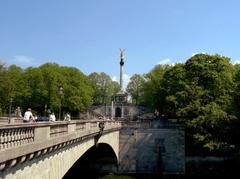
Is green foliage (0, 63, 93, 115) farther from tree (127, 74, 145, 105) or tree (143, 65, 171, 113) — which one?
tree (127, 74, 145, 105)

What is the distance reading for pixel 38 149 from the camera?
1230cm

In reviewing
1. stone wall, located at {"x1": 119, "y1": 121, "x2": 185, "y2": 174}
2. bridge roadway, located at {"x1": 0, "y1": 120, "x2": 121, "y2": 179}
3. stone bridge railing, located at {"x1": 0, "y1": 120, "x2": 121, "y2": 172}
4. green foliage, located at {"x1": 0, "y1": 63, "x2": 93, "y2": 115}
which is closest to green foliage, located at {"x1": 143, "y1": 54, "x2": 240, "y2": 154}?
stone wall, located at {"x1": 119, "y1": 121, "x2": 185, "y2": 174}

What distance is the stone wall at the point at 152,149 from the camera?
42.7 metres

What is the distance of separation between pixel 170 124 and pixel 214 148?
17.6 feet

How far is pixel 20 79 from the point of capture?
2916 inches

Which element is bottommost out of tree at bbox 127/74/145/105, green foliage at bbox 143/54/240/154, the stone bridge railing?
the stone bridge railing

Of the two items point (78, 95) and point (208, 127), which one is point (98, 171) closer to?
point (208, 127)

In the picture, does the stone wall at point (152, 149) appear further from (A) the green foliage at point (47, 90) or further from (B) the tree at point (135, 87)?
(B) the tree at point (135, 87)

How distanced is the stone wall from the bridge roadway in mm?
23148

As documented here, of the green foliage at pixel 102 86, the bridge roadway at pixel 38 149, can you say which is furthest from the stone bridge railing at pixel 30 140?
the green foliage at pixel 102 86

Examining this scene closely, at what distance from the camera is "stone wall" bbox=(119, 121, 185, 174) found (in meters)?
42.7

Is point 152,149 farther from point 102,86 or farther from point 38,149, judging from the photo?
point 102,86

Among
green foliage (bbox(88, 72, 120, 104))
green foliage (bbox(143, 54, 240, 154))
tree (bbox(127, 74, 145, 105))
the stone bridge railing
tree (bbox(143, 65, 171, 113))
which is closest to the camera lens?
the stone bridge railing

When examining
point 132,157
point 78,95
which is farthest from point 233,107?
point 78,95
